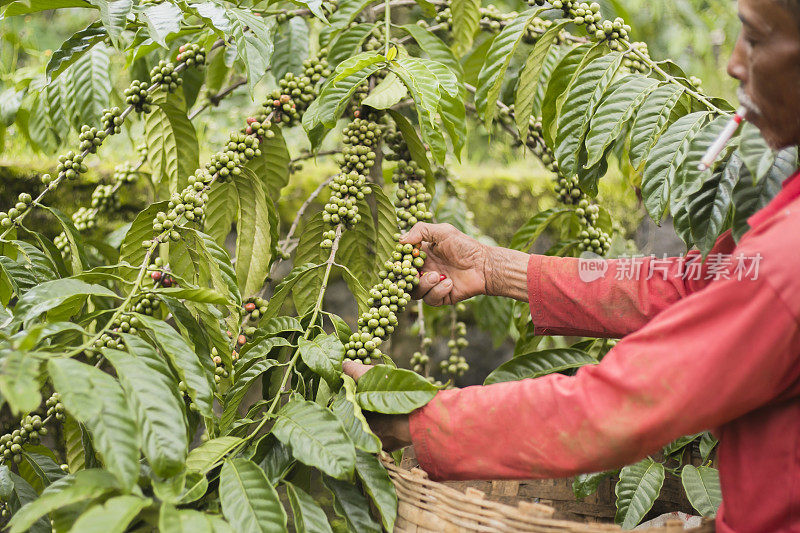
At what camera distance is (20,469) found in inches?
54.1

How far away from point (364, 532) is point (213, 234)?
73cm

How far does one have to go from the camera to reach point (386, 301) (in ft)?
4.09

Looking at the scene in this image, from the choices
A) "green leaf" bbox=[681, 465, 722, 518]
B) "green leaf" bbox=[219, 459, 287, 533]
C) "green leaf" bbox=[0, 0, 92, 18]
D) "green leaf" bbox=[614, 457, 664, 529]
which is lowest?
"green leaf" bbox=[614, 457, 664, 529]

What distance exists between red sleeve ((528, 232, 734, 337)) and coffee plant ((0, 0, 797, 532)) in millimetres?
80

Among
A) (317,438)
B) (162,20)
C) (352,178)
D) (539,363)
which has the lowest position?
(539,363)

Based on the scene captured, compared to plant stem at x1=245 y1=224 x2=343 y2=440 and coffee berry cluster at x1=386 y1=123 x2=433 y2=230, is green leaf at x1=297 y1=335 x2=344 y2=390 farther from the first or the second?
coffee berry cluster at x1=386 y1=123 x2=433 y2=230

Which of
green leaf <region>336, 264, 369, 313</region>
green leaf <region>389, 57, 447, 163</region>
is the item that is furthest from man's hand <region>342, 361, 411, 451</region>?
green leaf <region>389, 57, 447, 163</region>

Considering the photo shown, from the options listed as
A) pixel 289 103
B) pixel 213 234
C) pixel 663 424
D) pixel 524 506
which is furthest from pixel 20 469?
pixel 663 424

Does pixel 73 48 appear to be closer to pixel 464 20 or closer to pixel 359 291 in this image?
pixel 359 291

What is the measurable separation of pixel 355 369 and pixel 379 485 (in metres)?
0.20

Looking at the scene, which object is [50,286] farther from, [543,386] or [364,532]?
[543,386]

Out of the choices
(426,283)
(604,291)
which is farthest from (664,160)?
(426,283)

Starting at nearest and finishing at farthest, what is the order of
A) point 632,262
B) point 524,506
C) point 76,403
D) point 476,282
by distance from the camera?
point 76,403
point 524,506
point 632,262
point 476,282

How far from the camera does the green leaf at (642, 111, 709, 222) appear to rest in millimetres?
1107
